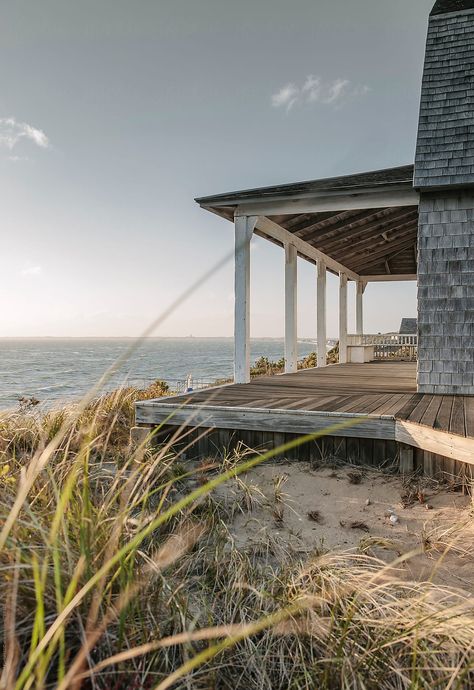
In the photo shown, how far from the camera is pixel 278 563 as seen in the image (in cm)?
247

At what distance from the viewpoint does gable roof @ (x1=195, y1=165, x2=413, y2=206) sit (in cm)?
645

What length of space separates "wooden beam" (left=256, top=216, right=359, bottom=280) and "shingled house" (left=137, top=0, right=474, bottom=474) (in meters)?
0.04

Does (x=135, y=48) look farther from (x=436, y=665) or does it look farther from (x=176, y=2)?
(x=436, y=665)

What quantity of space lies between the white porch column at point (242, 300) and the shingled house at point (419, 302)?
2cm

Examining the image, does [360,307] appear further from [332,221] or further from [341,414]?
[341,414]

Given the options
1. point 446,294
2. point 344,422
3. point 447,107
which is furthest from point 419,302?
point 344,422

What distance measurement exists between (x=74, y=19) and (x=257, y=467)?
1182 cm

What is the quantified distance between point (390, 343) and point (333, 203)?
8.89m

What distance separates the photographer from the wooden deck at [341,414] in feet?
12.0

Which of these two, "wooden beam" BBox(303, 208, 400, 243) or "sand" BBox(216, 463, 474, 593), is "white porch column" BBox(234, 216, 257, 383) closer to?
"wooden beam" BBox(303, 208, 400, 243)

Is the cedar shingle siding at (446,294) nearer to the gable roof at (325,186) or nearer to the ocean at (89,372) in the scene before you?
the gable roof at (325,186)

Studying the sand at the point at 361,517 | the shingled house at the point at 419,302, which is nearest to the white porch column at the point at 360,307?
the shingled house at the point at 419,302

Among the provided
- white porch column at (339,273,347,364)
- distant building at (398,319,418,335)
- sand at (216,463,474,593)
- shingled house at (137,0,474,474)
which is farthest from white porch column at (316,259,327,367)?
distant building at (398,319,418,335)

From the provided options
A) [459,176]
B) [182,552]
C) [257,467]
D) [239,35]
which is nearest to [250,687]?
[182,552]
